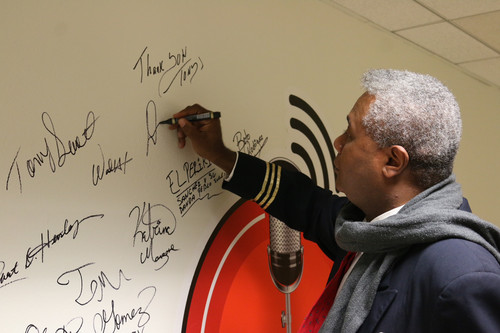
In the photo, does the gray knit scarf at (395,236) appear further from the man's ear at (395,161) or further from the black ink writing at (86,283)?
the black ink writing at (86,283)

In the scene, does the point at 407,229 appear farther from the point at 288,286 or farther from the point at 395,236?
the point at 288,286

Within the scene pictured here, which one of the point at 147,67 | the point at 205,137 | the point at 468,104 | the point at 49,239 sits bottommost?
the point at 49,239

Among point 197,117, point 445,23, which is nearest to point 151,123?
point 197,117

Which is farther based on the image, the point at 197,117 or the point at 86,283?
the point at 197,117

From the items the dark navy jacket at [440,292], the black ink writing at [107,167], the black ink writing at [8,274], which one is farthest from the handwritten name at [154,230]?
the dark navy jacket at [440,292]

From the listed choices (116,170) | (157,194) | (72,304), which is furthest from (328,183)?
(72,304)

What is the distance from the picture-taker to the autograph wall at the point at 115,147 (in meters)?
1.28

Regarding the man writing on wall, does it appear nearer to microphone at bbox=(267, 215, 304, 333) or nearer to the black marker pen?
the black marker pen

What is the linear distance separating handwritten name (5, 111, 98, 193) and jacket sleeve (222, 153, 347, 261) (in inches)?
19.4

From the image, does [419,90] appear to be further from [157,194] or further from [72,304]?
[72,304]

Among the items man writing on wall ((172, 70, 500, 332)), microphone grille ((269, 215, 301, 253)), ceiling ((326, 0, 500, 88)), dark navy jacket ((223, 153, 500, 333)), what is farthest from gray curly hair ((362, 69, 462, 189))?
ceiling ((326, 0, 500, 88))

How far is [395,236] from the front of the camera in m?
1.15

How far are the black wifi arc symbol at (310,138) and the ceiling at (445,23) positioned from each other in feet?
1.75

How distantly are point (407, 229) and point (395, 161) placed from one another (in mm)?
178
